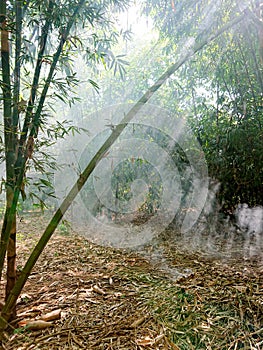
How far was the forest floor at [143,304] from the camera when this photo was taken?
1.23 m

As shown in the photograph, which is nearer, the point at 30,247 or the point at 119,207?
the point at 30,247

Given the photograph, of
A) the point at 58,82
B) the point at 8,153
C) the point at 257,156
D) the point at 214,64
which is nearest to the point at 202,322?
the point at 8,153

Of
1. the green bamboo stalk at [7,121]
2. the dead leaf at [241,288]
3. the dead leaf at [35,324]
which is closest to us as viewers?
the green bamboo stalk at [7,121]

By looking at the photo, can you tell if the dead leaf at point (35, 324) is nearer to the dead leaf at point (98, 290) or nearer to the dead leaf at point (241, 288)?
the dead leaf at point (98, 290)

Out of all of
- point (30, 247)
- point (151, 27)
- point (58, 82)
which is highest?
point (151, 27)

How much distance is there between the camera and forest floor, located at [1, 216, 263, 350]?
1231 mm

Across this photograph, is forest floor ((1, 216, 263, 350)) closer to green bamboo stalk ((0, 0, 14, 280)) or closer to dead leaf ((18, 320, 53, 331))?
dead leaf ((18, 320, 53, 331))

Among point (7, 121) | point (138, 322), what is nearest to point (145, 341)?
point (138, 322)

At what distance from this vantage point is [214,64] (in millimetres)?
2822

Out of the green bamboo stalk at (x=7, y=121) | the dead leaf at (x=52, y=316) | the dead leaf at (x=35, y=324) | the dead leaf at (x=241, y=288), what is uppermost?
the green bamboo stalk at (x=7, y=121)

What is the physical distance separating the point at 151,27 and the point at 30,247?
7.61 ft

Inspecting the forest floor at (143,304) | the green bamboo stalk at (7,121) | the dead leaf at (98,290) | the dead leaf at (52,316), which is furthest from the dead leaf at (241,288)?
the green bamboo stalk at (7,121)

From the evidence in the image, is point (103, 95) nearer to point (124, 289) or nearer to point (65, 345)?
point (124, 289)

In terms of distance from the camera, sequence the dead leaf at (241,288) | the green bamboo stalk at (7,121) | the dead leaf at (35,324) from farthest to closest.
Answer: the dead leaf at (241,288), the dead leaf at (35,324), the green bamboo stalk at (7,121)
